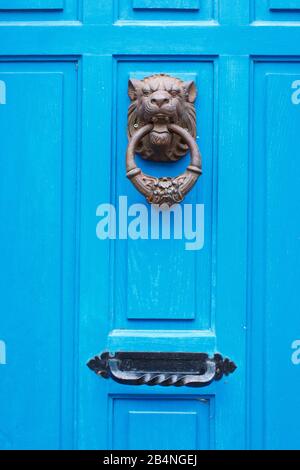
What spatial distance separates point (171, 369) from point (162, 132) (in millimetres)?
518

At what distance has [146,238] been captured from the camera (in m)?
1.52

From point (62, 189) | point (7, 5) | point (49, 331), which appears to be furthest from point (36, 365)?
point (7, 5)

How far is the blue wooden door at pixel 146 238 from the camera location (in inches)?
59.3

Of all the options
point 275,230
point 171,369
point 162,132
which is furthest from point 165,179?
point 171,369

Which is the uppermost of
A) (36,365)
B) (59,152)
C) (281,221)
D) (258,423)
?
(59,152)

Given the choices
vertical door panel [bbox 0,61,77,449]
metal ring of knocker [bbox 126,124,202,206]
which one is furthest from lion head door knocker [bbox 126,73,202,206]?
vertical door panel [bbox 0,61,77,449]

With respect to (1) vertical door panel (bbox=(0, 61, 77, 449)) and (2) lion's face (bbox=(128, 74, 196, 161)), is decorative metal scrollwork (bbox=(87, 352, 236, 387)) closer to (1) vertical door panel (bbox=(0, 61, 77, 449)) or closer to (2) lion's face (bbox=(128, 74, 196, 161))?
(1) vertical door panel (bbox=(0, 61, 77, 449))

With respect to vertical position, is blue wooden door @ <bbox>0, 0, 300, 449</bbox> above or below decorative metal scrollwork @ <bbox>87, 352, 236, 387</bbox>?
above

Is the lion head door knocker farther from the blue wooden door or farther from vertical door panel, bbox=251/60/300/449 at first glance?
vertical door panel, bbox=251/60/300/449

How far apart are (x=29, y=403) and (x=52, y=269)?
0.31m

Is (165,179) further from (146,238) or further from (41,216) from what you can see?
(41,216)

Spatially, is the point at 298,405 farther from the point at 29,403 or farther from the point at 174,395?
the point at 29,403

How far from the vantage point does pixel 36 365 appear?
1532 mm

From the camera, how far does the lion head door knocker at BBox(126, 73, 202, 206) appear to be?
1445 millimetres
